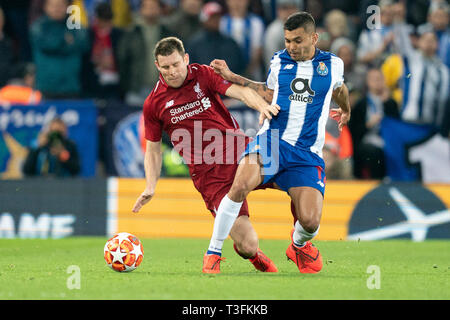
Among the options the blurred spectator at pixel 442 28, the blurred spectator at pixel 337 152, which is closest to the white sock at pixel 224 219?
the blurred spectator at pixel 337 152

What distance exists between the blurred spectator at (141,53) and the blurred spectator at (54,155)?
1242 mm

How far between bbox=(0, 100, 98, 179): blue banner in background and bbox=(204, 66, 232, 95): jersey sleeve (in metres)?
5.54

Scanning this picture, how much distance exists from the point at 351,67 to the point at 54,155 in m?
4.84

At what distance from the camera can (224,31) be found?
14.2 m

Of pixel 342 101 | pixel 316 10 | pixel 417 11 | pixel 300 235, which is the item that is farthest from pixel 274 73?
pixel 417 11

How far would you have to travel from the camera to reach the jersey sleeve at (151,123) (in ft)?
26.4

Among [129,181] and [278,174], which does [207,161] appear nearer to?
[278,174]

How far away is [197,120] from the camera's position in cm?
810

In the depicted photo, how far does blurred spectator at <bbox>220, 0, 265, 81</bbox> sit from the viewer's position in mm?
14094

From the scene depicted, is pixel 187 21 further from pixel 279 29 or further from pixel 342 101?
pixel 342 101

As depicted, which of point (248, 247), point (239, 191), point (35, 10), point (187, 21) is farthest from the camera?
point (35, 10)
